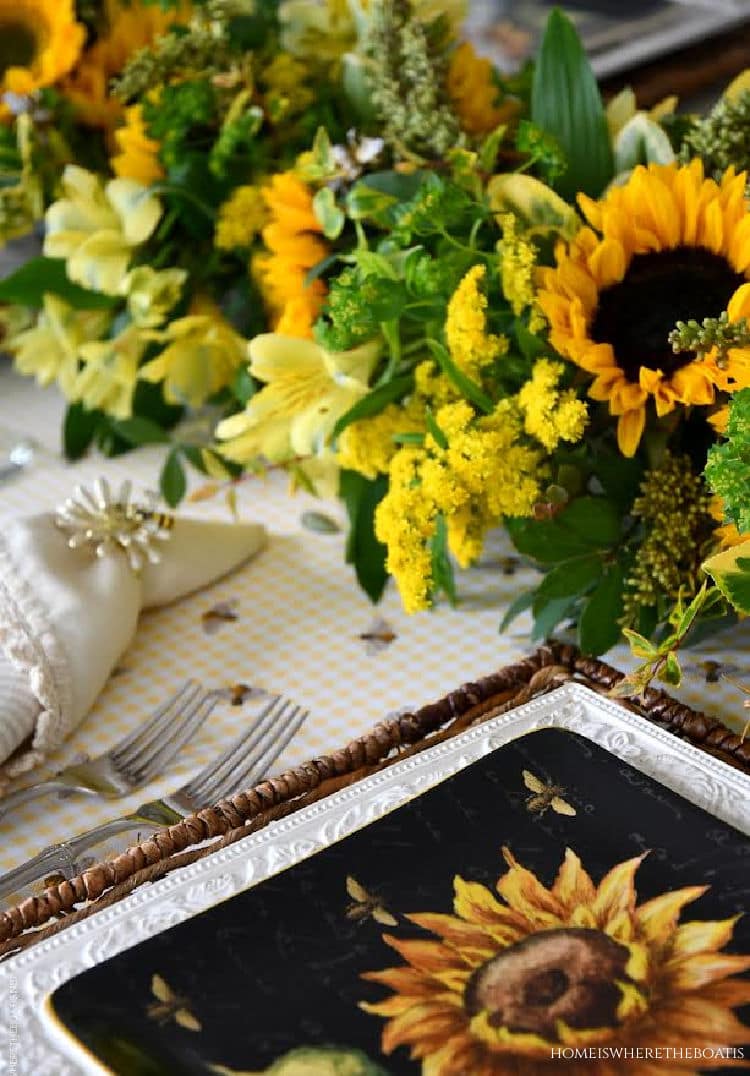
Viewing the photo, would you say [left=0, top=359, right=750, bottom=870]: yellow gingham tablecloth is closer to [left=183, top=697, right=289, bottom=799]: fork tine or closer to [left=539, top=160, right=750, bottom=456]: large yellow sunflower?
[left=183, top=697, right=289, bottom=799]: fork tine

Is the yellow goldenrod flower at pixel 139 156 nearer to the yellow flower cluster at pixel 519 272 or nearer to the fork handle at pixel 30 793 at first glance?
the yellow flower cluster at pixel 519 272

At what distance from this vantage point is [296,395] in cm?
74

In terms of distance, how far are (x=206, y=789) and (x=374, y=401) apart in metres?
0.22

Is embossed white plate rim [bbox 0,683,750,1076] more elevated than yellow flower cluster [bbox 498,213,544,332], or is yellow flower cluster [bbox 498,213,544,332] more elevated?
yellow flower cluster [bbox 498,213,544,332]

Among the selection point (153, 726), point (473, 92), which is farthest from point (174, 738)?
point (473, 92)

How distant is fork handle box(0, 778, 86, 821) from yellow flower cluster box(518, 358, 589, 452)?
26 centimetres

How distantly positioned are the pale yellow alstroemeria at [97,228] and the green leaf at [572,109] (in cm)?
26

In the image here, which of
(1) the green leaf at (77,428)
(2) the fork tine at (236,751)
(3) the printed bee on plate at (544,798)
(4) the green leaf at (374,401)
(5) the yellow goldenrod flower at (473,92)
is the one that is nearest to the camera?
(3) the printed bee on plate at (544,798)

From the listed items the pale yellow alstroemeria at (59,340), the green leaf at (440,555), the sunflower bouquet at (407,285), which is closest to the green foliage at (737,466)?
the sunflower bouquet at (407,285)

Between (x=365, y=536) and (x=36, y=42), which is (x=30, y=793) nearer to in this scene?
(x=365, y=536)

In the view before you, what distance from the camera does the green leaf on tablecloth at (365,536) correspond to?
0.77 meters

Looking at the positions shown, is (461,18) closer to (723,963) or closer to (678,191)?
(678,191)

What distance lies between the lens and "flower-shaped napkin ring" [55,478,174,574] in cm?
74

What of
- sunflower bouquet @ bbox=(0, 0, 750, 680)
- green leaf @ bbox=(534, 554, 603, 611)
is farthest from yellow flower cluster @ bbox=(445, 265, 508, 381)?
green leaf @ bbox=(534, 554, 603, 611)
